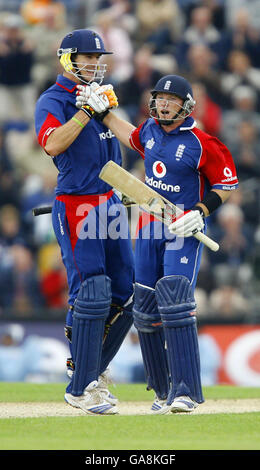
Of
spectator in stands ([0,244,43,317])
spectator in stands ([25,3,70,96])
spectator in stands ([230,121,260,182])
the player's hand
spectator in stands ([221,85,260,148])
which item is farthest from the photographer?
spectator in stands ([25,3,70,96])

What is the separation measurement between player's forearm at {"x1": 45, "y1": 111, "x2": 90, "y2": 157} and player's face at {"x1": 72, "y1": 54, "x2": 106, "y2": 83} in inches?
16.2

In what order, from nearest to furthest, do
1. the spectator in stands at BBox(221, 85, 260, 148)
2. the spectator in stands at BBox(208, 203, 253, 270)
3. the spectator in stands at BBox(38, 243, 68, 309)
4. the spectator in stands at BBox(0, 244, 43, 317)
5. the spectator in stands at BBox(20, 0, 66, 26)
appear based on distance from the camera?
the spectator in stands at BBox(0, 244, 43, 317), the spectator in stands at BBox(38, 243, 68, 309), the spectator in stands at BBox(208, 203, 253, 270), the spectator in stands at BBox(221, 85, 260, 148), the spectator in stands at BBox(20, 0, 66, 26)

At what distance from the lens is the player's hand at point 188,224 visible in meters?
6.02

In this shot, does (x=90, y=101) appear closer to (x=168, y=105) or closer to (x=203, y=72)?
(x=168, y=105)

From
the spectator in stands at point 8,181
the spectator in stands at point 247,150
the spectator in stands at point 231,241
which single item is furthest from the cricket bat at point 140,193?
the spectator in stands at point 247,150

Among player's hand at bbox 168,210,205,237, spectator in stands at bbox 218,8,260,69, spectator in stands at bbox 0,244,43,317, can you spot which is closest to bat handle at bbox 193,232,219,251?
player's hand at bbox 168,210,205,237

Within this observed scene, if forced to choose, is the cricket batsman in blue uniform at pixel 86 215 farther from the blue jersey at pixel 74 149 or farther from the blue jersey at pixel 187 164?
the blue jersey at pixel 187 164

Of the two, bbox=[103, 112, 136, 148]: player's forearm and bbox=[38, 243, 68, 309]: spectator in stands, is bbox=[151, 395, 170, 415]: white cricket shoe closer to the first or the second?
bbox=[103, 112, 136, 148]: player's forearm

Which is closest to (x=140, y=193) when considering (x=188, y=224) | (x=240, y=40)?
(x=188, y=224)

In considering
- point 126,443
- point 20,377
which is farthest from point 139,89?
point 126,443

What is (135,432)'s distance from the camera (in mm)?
5359

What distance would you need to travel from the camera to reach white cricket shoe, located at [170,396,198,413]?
6172 millimetres

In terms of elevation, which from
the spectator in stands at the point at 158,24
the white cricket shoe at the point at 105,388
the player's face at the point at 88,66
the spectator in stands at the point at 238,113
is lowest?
the white cricket shoe at the point at 105,388

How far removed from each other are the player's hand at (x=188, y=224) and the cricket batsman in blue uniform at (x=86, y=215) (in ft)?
2.25
